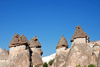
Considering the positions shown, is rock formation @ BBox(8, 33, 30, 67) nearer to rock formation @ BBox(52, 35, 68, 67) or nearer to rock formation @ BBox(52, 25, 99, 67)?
rock formation @ BBox(52, 25, 99, 67)

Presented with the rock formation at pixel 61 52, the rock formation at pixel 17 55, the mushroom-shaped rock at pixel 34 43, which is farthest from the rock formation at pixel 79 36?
the mushroom-shaped rock at pixel 34 43

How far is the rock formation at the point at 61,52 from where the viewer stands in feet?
77.3

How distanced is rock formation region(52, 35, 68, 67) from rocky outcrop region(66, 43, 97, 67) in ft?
12.2

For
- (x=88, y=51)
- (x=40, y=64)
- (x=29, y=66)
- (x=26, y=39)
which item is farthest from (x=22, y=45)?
(x=88, y=51)

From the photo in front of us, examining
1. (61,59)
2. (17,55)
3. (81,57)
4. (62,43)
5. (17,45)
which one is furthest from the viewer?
(62,43)

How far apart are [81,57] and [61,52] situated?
5501mm

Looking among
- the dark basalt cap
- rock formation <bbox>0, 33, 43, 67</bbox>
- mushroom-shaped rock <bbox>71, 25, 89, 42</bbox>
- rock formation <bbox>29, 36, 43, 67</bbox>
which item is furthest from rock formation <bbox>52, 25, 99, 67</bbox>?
rock formation <bbox>29, 36, 43, 67</bbox>

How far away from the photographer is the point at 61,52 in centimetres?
2467

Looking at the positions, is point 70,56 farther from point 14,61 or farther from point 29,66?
point 14,61

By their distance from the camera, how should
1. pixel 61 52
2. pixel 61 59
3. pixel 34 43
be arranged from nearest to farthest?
pixel 61 59 → pixel 61 52 → pixel 34 43

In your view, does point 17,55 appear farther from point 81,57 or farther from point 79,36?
point 79,36

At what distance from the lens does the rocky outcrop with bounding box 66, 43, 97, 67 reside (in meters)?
19.4

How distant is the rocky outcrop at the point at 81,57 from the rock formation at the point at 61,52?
3.71 metres

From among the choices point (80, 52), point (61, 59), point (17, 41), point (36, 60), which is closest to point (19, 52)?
point (17, 41)
